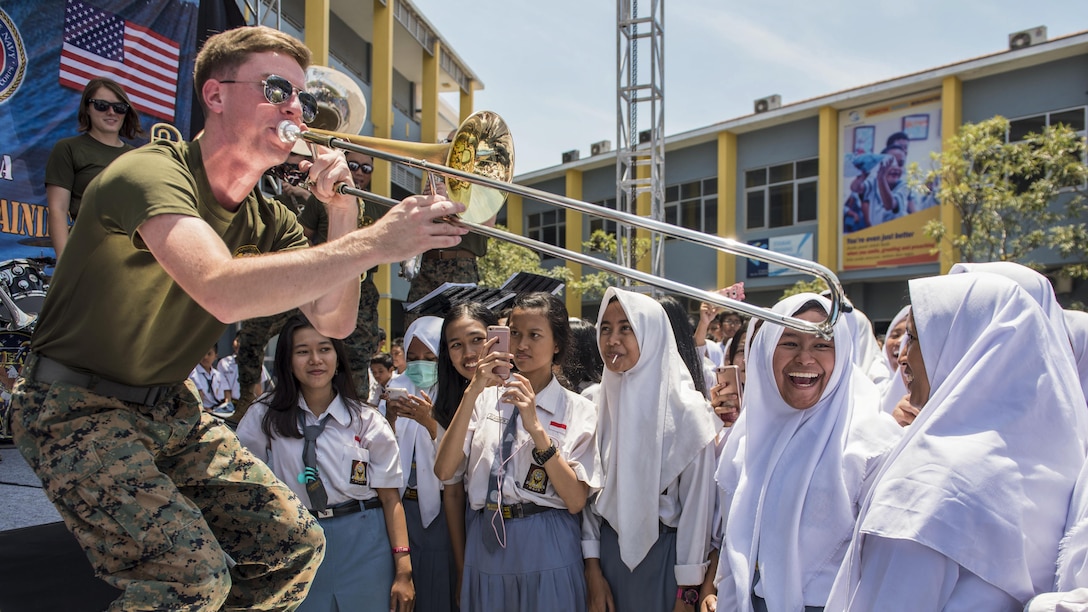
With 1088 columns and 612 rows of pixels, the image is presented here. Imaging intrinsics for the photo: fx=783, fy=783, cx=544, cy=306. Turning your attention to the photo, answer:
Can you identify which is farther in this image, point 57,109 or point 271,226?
point 57,109

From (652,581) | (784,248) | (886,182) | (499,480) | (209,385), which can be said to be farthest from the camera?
(784,248)

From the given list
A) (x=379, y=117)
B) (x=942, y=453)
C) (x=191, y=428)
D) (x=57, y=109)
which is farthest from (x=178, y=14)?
(x=379, y=117)

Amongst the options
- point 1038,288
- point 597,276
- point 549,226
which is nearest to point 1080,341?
point 1038,288

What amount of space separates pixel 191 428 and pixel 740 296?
3932mm

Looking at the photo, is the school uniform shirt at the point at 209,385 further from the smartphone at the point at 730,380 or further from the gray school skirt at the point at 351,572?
the smartphone at the point at 730,380

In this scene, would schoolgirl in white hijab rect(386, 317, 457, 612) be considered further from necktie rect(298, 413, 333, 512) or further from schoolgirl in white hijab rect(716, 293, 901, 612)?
schoolgirl in white hijab rect(716, 293, 901, 612)

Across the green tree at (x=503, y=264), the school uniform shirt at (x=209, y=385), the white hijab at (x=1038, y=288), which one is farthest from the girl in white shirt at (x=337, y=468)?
the green tree at (x=503, y=264)

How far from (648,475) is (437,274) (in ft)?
10.6

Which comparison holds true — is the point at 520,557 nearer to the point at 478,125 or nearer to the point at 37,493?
the point at 478,125

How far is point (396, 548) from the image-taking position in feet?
13.1

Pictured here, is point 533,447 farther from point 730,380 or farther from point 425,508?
point 730,380

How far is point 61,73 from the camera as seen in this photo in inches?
245

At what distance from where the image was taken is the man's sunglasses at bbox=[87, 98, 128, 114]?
504 centimetres

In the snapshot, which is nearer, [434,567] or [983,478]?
[983,478]
